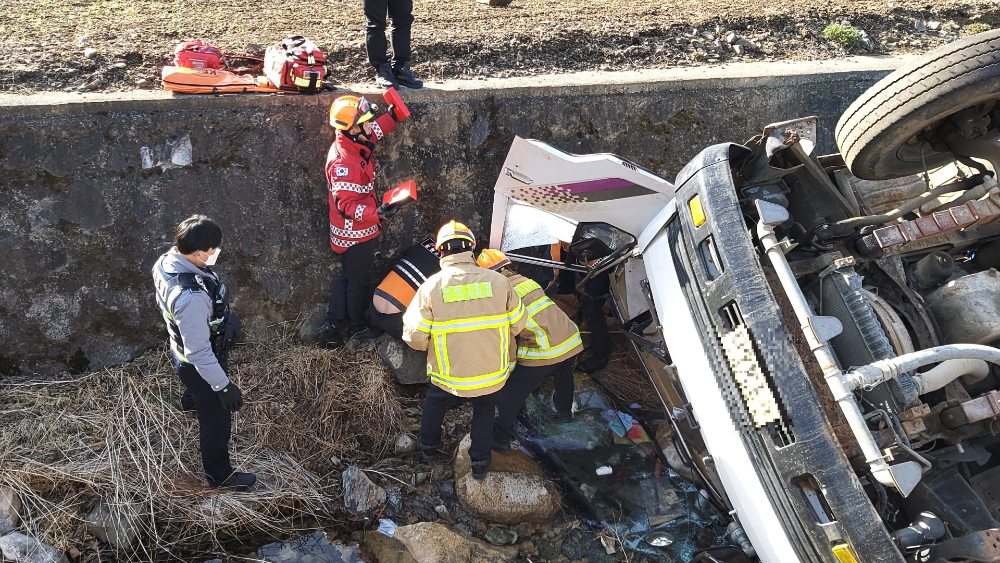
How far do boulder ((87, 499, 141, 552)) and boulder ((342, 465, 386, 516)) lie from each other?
1.08 metres

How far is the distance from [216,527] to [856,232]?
3.54 m

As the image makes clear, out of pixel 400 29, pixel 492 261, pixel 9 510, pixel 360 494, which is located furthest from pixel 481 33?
pixel 9 510

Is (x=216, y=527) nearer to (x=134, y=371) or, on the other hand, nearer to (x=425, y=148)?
(x=134, y=371)

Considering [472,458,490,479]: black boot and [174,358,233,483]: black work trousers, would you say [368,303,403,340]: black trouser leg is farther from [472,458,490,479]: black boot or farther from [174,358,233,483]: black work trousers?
[174,358,233,483]: black work trousers

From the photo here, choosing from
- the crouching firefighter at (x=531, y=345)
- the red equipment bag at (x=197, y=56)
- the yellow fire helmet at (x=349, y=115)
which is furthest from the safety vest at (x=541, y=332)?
the red equipment bag at (x=197, y=56)

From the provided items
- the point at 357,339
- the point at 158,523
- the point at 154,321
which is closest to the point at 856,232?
the point at 357,339

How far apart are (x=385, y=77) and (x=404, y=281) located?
1493 millimetres

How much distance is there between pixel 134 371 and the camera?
4629mm

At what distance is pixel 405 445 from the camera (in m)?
4.40

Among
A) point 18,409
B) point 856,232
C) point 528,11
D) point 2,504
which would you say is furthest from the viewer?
point 528,11

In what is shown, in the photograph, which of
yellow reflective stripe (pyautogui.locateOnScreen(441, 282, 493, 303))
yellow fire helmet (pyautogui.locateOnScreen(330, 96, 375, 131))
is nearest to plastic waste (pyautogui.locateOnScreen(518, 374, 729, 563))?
yellow reflective stripe (pyautogui.locateOnScreen(441, 282, 493, 303))

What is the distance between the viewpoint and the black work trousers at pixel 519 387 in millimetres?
4238

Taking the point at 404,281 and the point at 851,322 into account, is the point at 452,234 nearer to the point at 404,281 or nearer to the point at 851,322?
the point at 404,281

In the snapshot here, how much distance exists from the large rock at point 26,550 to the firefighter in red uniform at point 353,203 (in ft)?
6.31
